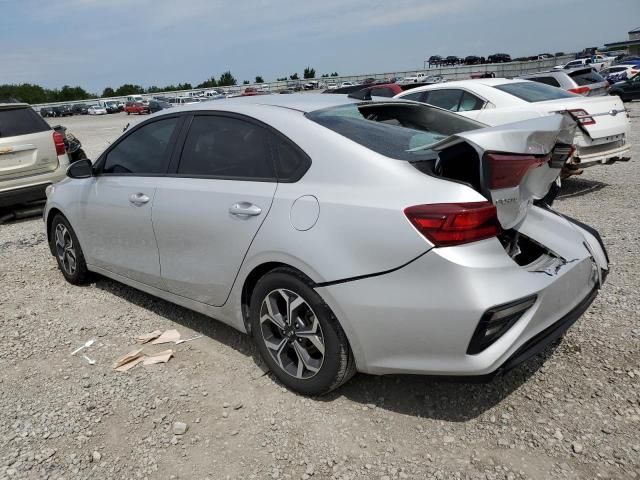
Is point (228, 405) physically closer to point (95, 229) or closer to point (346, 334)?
point (346, 334)

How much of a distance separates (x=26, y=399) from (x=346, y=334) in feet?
6.67

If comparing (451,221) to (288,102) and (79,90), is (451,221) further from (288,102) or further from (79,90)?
(79,90)

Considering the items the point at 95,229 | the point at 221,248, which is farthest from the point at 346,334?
the point at 95,229

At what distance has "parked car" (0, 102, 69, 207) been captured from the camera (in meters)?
7.50

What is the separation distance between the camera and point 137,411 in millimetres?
2986

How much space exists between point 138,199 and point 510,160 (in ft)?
8.40

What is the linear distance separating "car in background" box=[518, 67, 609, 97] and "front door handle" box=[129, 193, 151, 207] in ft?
29.5

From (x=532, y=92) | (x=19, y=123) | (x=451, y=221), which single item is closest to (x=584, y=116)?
(x=532, y=92)

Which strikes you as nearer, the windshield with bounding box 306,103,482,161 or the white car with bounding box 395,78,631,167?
the windshield with bounding box 306,103,482,161

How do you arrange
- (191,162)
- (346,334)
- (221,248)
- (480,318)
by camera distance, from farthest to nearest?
(191,162), (221,248), (346,334), (480,318)

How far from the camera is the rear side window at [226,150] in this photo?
3113 mm

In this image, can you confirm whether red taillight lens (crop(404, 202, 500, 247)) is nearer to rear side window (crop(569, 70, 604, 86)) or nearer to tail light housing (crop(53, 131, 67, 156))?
tail light housing (crop(53, 131, 67, 156))

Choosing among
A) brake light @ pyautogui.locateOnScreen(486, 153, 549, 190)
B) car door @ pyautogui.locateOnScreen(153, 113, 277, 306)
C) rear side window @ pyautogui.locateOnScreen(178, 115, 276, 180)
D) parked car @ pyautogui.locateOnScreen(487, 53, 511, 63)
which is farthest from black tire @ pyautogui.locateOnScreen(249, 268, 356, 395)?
parked car @ pyautogui.locateOnScreen(487, 53, 511, 63)

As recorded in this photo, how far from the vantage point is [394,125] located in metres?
3.30
